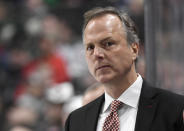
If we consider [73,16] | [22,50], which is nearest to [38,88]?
[22,50]

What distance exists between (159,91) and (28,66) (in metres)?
4.22

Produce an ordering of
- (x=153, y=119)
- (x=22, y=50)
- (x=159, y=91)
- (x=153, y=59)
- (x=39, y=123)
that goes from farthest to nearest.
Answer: (x=22, y=50) → (x=39, y=123) → (x=153, y=59) → (x=159, y=91) → (x=153, y=119)

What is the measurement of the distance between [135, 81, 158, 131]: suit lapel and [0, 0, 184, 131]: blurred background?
A: 4.80 ft

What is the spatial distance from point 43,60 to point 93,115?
12.2ft

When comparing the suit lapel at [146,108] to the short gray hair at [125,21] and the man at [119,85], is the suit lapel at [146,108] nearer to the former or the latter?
the man at [119,85]

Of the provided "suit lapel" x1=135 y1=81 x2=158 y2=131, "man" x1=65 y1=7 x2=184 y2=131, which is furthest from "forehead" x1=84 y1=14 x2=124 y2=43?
"suit lapel" x1=135 y1=81 x2=158 y2=131

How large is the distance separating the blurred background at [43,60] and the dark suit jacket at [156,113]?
1.46 metres

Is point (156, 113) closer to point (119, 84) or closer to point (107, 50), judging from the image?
point (119, 84)

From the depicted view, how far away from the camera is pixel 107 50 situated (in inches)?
77.6

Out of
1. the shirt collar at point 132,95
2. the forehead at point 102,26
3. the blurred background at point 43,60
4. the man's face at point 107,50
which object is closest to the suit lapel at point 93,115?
the shirt collar at point 132,95

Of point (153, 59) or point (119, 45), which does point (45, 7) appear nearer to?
point (153, 59)

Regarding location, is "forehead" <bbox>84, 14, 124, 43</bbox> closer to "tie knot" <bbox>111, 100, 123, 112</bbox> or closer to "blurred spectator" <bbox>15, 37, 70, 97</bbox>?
"tie knot" <bbox>111, 100, 123, 112</bbox>

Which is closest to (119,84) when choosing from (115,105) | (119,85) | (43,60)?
(119,85)

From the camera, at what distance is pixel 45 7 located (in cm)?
667
